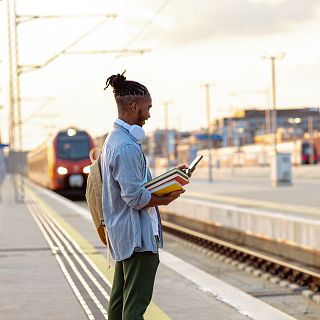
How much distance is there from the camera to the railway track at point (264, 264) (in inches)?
477

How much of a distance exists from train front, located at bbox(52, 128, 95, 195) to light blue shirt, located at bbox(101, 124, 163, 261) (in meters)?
30.1

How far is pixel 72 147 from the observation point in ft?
113

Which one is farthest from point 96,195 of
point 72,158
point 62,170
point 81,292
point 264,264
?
point 62,170

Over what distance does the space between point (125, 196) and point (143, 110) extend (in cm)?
47

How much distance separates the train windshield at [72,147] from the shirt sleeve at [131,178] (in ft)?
100

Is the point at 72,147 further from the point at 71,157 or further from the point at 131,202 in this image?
the point at 131,202

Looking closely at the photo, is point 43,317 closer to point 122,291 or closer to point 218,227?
point 122,291

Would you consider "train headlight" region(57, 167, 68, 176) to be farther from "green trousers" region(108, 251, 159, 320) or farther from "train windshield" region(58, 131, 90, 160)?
"green trousers" region(108, 251, 159, 320)

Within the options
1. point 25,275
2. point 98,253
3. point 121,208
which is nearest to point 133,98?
point 121,208

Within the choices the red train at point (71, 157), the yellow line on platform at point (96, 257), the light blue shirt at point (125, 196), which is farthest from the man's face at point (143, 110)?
the red train at point (71, 157)

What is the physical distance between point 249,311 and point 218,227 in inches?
594

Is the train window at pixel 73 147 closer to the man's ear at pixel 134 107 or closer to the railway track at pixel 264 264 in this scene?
the railway track at pixel 264 264

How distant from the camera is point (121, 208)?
157 inches

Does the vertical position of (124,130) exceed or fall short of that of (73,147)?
it falls short
